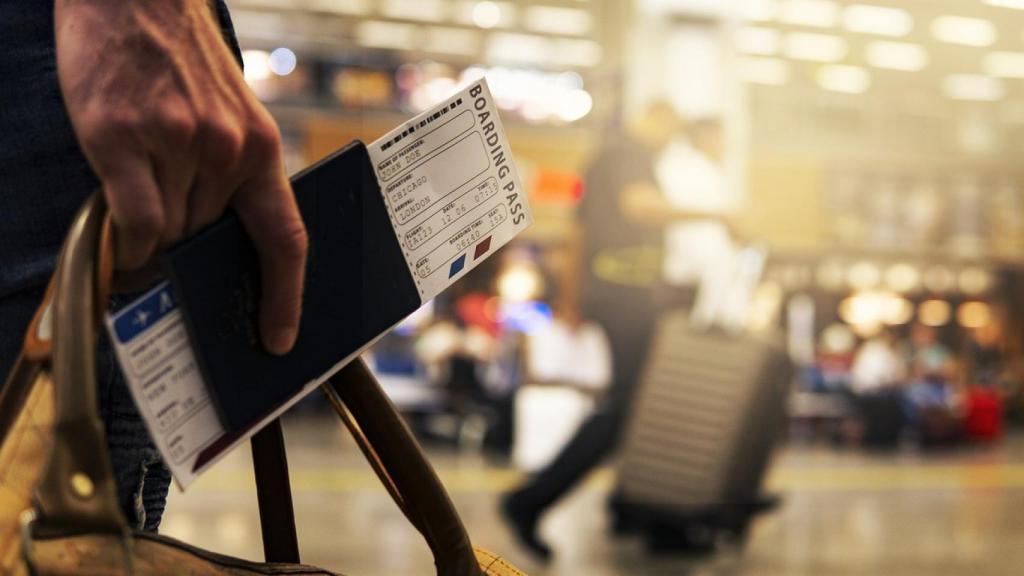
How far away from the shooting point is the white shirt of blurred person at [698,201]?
5.71 m

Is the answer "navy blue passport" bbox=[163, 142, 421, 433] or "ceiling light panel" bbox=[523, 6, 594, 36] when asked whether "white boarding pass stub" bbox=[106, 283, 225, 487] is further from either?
"ceiling light panel" bbox=[523, 6, 594, 36]

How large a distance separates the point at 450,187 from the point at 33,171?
0.91ft

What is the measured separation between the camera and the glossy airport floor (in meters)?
4.28

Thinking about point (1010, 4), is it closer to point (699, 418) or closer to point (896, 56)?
point (896, 56)

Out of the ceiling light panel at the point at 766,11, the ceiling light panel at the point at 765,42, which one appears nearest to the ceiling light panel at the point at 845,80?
the ceiling light panel at the point at 765,42

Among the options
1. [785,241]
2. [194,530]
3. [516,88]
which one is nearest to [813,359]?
[785,241]

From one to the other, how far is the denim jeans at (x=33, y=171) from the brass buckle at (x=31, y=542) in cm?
21

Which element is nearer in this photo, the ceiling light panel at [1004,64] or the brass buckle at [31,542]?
the brass buckle at [31,542]

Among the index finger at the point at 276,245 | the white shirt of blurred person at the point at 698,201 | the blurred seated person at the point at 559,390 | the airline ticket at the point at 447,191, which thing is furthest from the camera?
the blurred seated person at the point at 559,390

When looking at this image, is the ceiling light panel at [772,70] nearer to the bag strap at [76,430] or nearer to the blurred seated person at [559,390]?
the blurred seated person at [559,390]

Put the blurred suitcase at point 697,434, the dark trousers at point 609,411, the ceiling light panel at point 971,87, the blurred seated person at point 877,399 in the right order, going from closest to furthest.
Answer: the dark trousers at point 609,411 < the blurred suitcase at point 697,434 < the blurred seated person at point 877,399 < the ceiling light panel at point 971,87

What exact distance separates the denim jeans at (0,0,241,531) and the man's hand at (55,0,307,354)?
12 cm

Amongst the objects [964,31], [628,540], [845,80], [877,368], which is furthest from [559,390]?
[845,80]

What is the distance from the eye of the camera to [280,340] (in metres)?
0.64
